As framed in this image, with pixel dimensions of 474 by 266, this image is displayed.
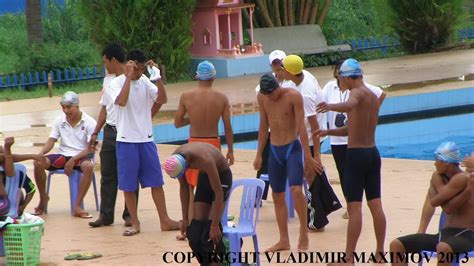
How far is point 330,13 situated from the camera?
2814 cm

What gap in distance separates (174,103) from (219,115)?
9132mm

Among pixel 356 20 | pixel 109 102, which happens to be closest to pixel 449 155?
pixel 109 102

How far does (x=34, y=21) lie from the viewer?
2277 centimetres

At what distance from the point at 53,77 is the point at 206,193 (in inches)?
582

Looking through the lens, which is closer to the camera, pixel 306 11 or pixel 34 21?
pixel 34 21

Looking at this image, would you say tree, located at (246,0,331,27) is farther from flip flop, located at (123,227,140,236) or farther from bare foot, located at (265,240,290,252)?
bare foot, located at (265,240,290,252)

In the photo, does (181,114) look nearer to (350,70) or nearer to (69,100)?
(69,100)

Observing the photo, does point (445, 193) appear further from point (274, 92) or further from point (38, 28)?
point (38, 28)

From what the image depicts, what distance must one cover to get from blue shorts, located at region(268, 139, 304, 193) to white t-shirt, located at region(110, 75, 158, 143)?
4.45 feet

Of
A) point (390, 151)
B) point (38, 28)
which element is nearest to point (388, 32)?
point (38, 28)

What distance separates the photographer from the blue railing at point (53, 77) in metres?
21.2

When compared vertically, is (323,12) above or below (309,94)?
below

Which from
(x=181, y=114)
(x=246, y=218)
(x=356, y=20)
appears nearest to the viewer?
(x=246, y=218)

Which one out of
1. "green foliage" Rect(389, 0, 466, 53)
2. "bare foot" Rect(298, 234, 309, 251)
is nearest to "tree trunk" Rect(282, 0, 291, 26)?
"green foliage" Rect(389, 0, 466, 53)
